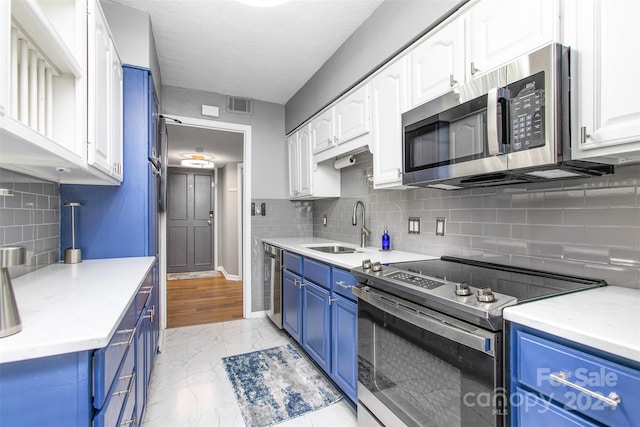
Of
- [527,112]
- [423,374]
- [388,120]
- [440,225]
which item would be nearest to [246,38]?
[388,120]

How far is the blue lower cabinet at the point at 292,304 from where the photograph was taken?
8.52 feet

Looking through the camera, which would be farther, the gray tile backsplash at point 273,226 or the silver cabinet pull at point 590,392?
the gray tile backsplash at point 273,226

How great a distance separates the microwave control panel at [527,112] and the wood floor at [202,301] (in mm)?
3379

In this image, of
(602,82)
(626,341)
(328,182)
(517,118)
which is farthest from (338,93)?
(626,341)

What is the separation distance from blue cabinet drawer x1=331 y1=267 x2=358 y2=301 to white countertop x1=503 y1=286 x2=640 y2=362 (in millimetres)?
925

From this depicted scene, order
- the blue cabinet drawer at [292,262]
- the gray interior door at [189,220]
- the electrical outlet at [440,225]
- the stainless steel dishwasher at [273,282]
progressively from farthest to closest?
1. the gray interior door at [189,220]
2. the stainless steel dishwasher at [273,282]
3. the blue cabinet drawer at [292,262]
4. the electrical outlet at [440,225]

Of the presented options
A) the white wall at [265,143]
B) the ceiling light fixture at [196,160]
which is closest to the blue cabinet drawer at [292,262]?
the white wall at [265,143]

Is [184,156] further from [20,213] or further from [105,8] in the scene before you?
[20,213]

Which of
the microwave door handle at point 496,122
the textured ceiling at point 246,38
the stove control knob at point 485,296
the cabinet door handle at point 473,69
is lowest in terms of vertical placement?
the stove control knob at point 485,296

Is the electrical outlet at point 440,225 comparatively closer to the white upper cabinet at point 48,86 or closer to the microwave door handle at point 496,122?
the microwave door handle at point 496,122

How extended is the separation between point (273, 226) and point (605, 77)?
3202 mm

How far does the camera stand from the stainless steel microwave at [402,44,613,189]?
1079mm

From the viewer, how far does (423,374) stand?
128cm

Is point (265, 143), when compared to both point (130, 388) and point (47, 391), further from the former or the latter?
point (47, 391)
